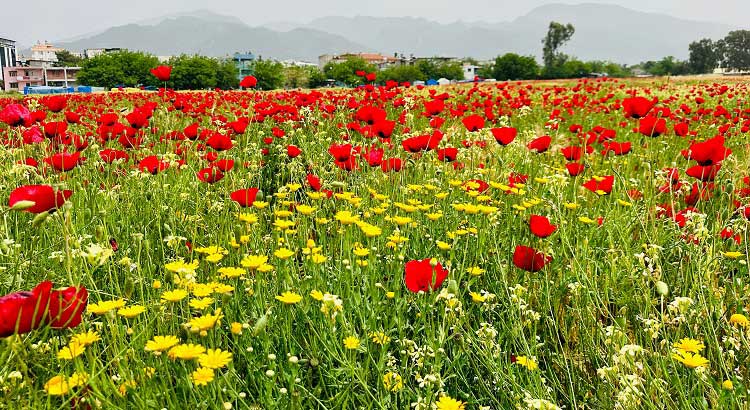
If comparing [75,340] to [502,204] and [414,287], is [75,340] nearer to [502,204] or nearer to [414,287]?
[414,287]

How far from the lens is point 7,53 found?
453 feet

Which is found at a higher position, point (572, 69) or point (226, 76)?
point (572, 69)

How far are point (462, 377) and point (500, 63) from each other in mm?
90700

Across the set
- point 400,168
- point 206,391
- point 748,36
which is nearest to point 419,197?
point 400,168

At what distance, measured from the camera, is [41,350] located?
5.40 ft

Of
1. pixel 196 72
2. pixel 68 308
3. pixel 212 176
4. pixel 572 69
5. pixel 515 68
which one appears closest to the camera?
pixel 68 308

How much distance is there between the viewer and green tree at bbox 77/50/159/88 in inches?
2790

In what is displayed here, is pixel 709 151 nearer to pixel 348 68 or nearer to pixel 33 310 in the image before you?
pixel 33 310

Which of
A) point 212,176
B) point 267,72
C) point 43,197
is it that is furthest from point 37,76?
point 43,197

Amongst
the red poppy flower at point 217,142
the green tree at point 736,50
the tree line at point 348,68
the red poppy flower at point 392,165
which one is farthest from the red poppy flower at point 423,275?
the green tree at point 736,50

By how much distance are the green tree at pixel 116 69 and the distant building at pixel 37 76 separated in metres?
46.5

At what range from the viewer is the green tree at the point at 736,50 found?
367ft

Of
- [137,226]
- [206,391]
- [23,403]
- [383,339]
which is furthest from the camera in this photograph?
[137,226]

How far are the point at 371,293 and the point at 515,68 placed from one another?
89.1m
